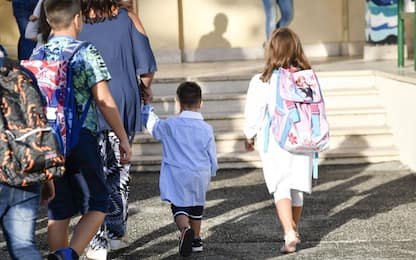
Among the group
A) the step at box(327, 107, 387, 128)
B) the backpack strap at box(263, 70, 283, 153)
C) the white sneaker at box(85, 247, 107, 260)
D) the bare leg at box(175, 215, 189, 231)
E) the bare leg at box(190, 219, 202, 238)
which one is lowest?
the white sneaker at box(85, 247, 107, 260)

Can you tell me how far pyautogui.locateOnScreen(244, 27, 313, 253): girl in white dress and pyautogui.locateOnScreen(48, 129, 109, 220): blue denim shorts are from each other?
5.08 feet

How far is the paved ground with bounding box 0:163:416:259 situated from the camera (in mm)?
7125

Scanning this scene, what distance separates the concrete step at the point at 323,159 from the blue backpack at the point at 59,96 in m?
4.83

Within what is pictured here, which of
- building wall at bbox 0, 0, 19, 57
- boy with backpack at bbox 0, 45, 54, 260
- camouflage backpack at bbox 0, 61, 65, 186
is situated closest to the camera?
camouflage backpack at bbox 0, 61, 65, 186

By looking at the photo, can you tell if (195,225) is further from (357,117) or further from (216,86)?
(216,86)

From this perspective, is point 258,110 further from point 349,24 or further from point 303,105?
point 349,24

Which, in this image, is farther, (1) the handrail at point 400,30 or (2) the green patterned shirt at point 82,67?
(1) the handrail at point 400,30

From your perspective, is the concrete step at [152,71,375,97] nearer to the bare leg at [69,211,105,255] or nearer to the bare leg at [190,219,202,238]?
the bare leg at [190,219,202,238]

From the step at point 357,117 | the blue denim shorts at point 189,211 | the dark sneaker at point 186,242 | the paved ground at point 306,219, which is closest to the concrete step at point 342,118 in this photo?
the step at point 357,117

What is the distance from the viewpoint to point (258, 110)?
23.6 ft

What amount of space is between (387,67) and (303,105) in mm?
5217

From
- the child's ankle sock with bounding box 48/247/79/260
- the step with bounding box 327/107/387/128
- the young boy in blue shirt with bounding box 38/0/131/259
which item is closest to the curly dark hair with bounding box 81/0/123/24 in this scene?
the young boy in blue shirt with bounding box 38/0/131/259

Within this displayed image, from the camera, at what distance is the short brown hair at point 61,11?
5.74 meters

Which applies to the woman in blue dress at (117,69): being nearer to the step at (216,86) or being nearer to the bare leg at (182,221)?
the bare leg at (182,221)
